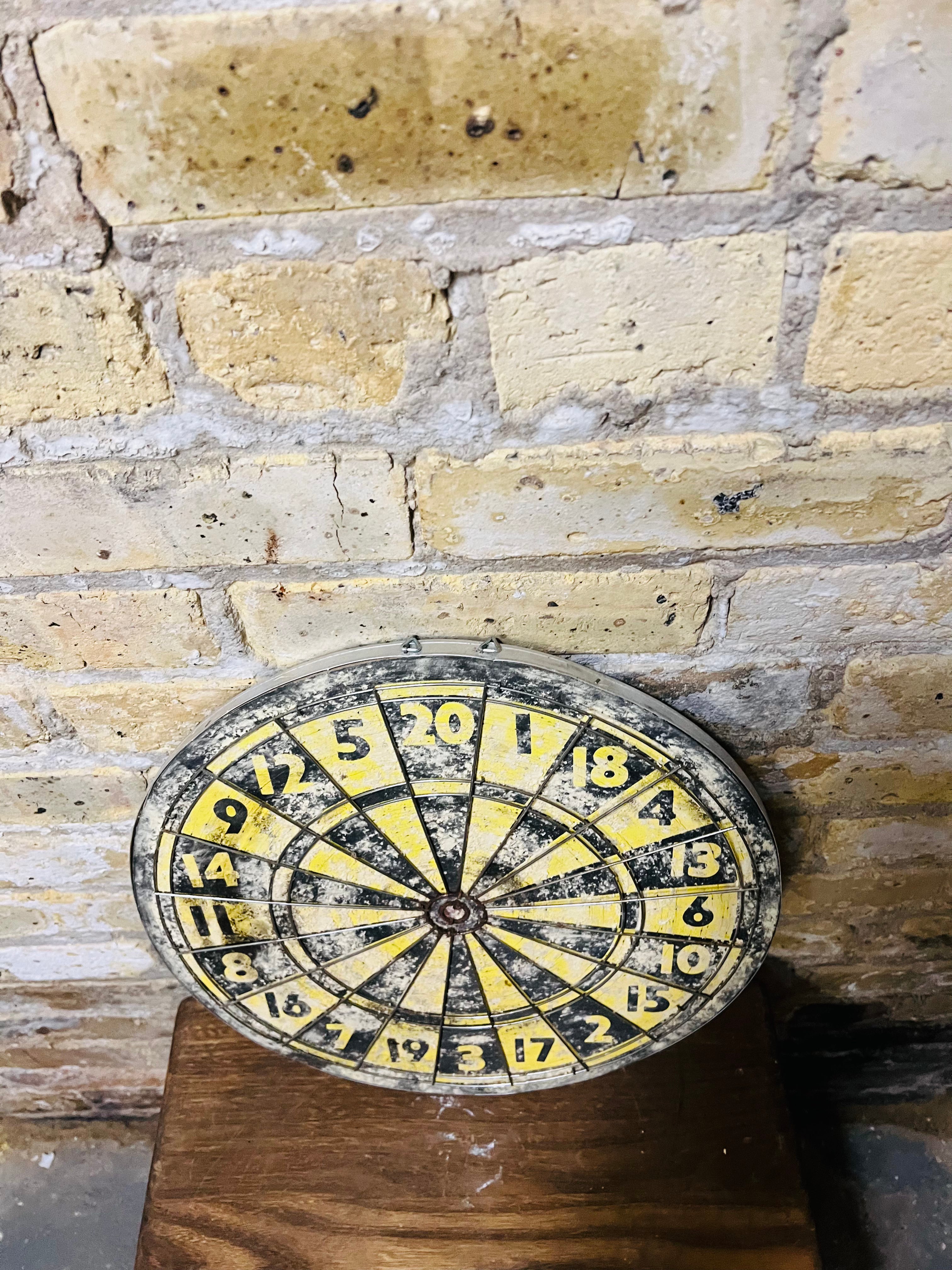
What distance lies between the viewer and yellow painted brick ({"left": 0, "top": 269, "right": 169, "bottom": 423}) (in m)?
0.63

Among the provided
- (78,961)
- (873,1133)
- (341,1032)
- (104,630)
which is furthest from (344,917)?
(873,1133)

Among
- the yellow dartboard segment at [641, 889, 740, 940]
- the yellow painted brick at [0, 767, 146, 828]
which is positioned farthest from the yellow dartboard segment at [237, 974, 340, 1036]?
the yellow dartboard segment at [641, 889, 740, 940]

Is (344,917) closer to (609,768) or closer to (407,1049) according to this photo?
(407,1049)

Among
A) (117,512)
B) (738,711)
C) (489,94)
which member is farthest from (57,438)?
(738,711)

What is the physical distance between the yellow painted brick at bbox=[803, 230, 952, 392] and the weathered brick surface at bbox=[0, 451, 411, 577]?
14.2 inches

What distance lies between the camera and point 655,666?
2.85 feet

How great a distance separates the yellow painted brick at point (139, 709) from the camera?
35.1 inches

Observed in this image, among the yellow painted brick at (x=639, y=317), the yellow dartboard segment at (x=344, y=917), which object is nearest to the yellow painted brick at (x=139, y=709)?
the yellow dartboard segment at (x=344, y=917)

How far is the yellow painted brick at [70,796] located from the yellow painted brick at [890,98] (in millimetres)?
898

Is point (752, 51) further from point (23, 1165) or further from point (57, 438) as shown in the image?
point (23, 1165)

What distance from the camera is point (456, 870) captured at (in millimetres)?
906

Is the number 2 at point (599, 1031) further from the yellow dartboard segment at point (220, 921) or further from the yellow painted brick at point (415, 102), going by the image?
the yellow painted brick at point (415, 102)

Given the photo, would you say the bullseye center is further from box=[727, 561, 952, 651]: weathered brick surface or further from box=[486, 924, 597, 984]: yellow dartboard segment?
box=[727, 561, 952, 651]: weathered brick surface

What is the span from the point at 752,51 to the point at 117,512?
1.96 ft
